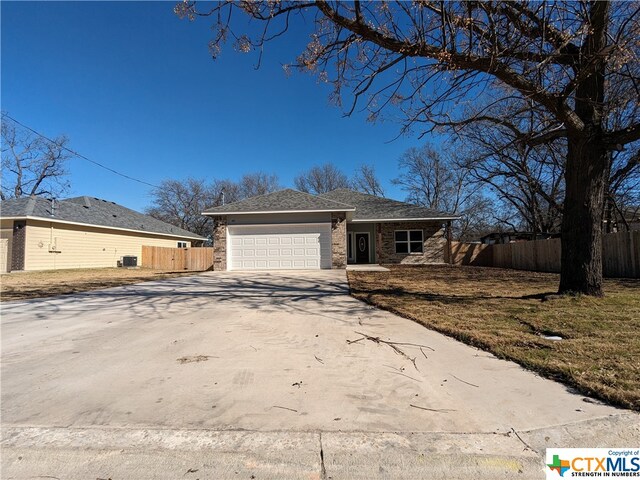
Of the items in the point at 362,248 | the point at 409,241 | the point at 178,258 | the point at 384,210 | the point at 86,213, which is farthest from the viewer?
the point at 178,258

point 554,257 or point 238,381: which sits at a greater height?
point 554,257

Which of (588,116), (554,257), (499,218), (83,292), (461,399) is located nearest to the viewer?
(461,399)

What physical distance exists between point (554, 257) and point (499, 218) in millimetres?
21265

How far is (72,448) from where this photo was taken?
236 cm

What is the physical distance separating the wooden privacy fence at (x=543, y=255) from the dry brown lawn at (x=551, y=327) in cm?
553

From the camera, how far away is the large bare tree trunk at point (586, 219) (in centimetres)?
724

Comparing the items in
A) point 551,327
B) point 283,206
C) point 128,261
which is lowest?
point 551,327

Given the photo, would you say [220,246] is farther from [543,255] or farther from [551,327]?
[543,255]

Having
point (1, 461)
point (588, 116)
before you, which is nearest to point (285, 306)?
point (1, 461)

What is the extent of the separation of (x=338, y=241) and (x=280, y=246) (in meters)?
2.92

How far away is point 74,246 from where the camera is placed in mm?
22109

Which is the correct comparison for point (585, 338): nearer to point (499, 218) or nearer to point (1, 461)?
point (1, 461)

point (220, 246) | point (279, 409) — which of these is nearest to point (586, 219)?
point (279, 409)

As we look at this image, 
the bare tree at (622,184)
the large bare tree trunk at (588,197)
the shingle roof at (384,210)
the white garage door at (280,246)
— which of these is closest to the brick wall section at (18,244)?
the white garage door at (280,246)
